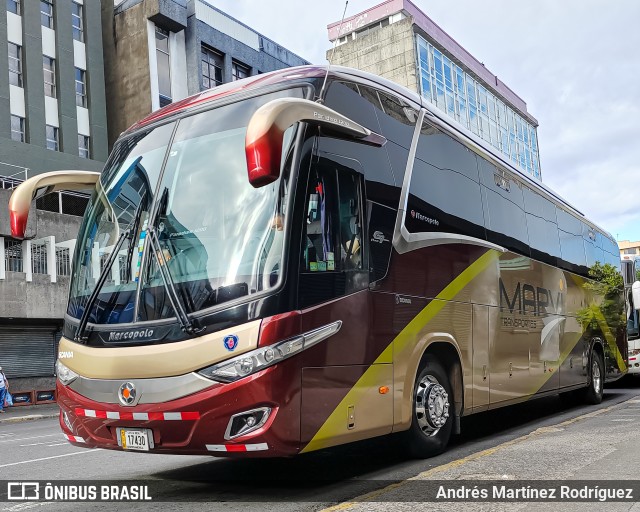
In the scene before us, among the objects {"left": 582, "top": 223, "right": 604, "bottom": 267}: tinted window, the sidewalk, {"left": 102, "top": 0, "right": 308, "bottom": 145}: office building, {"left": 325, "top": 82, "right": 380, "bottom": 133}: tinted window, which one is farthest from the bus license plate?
{"left": 102, "top": 0, "right": 308, "bottom": 145}: office building

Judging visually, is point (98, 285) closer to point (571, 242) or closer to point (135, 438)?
point (135, 438)

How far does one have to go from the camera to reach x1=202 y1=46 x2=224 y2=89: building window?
122ft

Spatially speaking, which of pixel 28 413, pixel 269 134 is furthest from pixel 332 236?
pixel 28 413

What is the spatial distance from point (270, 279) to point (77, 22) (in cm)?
3332

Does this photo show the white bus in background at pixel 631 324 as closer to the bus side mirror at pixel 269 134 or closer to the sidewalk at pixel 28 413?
the bus side mirror at pixel 269 134

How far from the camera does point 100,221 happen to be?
6.57 metres

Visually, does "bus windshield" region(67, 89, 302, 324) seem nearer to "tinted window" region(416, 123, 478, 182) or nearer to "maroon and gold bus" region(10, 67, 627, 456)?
"maroon and gold bus" region(10, 67, 627, 456)

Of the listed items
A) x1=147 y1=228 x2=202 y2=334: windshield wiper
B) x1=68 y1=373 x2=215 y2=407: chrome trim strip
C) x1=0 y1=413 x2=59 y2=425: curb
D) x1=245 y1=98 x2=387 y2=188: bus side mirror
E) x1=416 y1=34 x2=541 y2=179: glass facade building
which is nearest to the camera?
x1=245 y1=98 x2=387 y2=188: bus side mirror

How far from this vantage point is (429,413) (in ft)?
24.2

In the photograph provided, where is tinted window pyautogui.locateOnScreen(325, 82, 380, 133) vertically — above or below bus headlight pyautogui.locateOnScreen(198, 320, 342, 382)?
above

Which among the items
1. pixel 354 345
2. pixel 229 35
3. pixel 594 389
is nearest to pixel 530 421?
pixel 594 389

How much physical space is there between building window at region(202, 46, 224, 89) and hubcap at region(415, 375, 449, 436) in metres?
31.8

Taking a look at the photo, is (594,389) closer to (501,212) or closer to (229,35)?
(501,212)

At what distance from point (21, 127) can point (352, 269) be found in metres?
28.8
